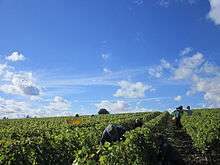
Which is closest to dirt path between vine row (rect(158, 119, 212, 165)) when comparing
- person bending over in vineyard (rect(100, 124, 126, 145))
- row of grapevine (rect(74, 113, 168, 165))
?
row of grapevine (rect(74, 113, 168, 165))

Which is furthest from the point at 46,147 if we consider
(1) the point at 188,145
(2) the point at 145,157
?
(1) the point at 188,145

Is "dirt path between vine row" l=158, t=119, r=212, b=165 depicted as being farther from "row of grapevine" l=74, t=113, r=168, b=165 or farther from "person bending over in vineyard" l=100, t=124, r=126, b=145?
"person bending over in vineyard" l=100, t=124, r=126, b=145

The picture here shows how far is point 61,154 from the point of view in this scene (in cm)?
1605

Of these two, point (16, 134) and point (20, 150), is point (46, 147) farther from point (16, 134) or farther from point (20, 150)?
point (16, 134)

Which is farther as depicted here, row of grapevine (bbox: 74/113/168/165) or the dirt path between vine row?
the dirt path between vine row

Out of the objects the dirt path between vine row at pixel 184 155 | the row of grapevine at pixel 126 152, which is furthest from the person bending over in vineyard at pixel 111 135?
the dirt path between vine row at pixel 184 155

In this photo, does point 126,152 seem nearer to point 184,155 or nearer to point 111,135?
point 111,135

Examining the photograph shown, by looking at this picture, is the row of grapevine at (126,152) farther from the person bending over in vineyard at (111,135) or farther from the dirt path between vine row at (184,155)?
the person bending over in vineyard at (111,135)

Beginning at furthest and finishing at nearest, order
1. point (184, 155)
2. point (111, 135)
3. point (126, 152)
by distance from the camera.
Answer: point (184, 155)
point (111, 135)
point (126, 152)

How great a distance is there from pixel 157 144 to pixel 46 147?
5046 millimetres

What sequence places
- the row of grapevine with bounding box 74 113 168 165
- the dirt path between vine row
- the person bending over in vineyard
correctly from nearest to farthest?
1. the row of grapevine with bounding box 74 113 168 165
2. the dirt path between vine row
3. the person bending over in vineyard

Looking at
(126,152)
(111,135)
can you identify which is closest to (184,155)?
(111,135)

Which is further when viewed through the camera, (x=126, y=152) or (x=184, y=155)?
(x=184, y=155)

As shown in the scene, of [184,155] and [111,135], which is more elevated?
[111,135]
